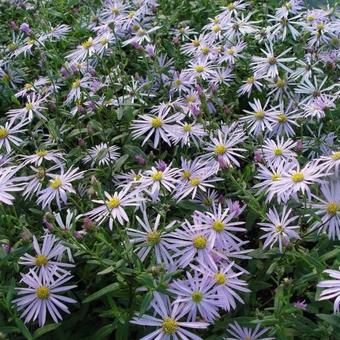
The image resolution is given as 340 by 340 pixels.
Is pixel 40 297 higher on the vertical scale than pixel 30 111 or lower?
lower

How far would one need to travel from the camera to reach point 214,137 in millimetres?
2301

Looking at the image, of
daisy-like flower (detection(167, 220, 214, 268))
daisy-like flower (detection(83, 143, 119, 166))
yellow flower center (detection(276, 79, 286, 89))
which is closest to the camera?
daisy-like flower (detection(167, 220, 214, 268))

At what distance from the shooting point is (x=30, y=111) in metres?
2.62

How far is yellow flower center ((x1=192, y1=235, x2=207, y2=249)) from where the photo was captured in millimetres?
1812

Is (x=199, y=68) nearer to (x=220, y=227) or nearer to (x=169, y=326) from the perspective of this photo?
(x=220, y=227)

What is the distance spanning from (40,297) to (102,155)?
632mm

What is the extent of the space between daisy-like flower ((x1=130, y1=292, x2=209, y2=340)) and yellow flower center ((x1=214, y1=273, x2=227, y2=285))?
0.13 m

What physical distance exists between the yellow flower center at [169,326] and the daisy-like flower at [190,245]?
0.18 m

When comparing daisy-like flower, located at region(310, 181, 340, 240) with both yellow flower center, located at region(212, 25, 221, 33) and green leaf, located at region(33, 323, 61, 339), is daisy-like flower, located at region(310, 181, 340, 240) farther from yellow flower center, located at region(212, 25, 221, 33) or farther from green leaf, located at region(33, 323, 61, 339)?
yellow flower center, located at region(212, 25, 221, 33)

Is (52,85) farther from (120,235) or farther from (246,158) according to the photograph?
(120,235)

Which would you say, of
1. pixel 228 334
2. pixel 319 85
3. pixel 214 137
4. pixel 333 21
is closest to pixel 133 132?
pixel 214 137

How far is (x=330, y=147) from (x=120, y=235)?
83cm

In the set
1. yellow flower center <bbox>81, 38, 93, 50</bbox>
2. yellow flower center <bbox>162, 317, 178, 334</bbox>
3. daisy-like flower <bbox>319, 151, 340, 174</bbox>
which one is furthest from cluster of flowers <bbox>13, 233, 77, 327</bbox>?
yellow flower center <bbox>81, 38, 93, 50</bbox>

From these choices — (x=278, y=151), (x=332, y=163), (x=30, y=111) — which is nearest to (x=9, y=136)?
(x=30, y=111)
